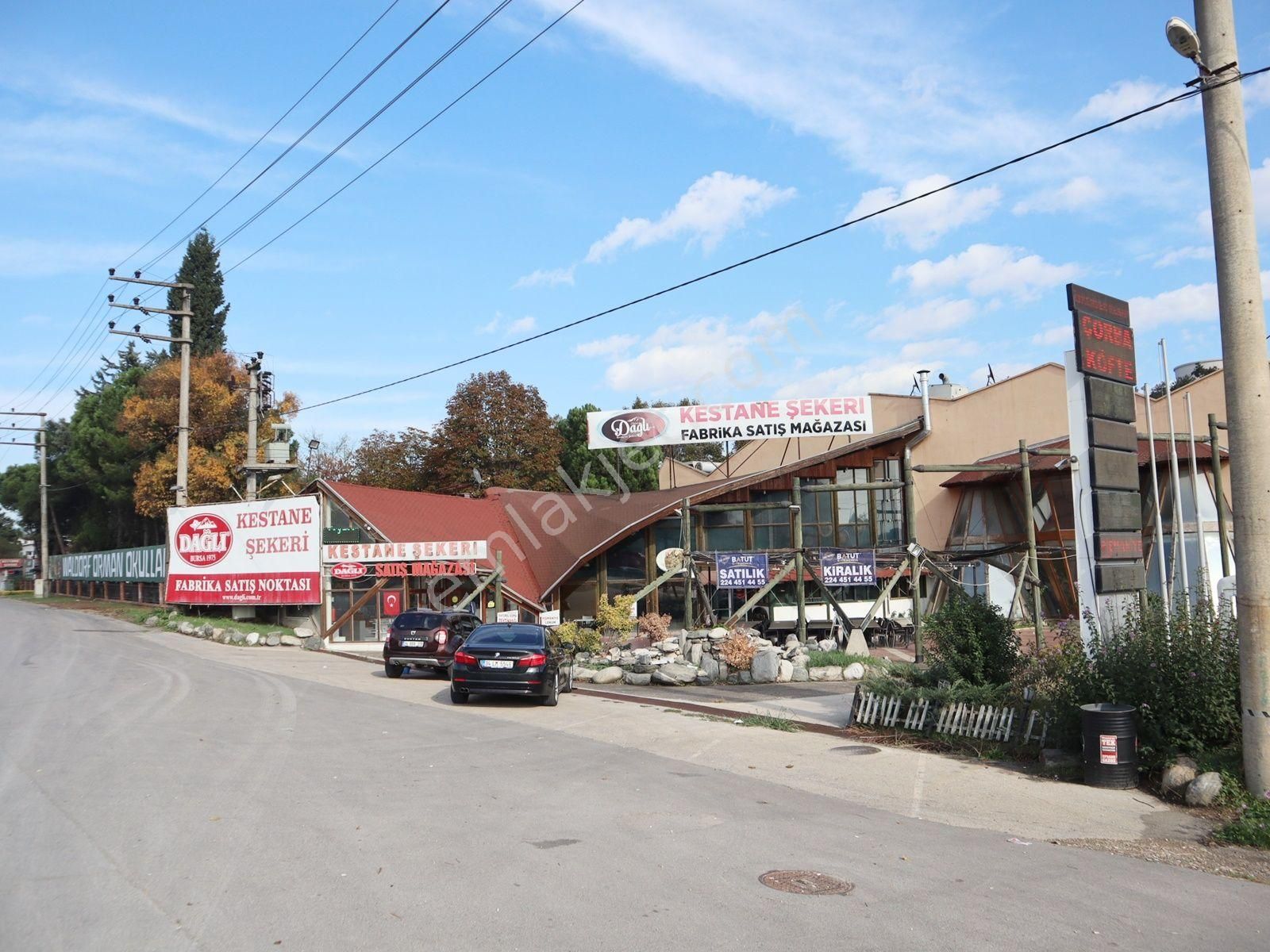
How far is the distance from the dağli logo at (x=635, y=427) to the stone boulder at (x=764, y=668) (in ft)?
57.6

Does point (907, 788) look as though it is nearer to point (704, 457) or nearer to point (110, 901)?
point (110, 901)

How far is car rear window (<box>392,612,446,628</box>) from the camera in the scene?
22922 millimetres

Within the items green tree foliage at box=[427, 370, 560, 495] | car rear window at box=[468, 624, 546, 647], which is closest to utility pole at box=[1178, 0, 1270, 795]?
car rear window at box=[468, 624, 546, 647]

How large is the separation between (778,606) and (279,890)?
88.6ft

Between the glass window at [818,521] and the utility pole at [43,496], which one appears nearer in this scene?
the glass window at [818,521]

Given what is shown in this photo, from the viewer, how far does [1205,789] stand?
9.87 meters

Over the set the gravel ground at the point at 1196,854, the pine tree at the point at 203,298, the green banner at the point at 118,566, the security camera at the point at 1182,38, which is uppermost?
the pine tree at the point at 203,298

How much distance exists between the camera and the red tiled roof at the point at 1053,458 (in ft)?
96.3

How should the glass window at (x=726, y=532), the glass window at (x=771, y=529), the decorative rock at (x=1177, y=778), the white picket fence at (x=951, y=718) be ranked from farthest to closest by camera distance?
the glass window at (x=771, y=529) → the glass window at (x=726, y=532) → the white picket fence at (x=951, y=718) → the decorative rock at (x=1177, y=778)

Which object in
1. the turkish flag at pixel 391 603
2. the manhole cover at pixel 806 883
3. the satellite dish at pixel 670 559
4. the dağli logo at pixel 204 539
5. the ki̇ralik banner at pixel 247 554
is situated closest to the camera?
the manhole cover at pixel 806 883

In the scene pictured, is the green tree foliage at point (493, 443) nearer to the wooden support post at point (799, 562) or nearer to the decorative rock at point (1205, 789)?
the wooden support post at point (799, 562)

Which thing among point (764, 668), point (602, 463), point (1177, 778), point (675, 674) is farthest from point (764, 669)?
point (602, 463)

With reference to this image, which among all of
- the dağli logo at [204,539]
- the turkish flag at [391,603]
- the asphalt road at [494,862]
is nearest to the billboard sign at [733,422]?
the turkish flag at [391,603]

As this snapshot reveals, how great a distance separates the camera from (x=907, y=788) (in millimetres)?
11078
